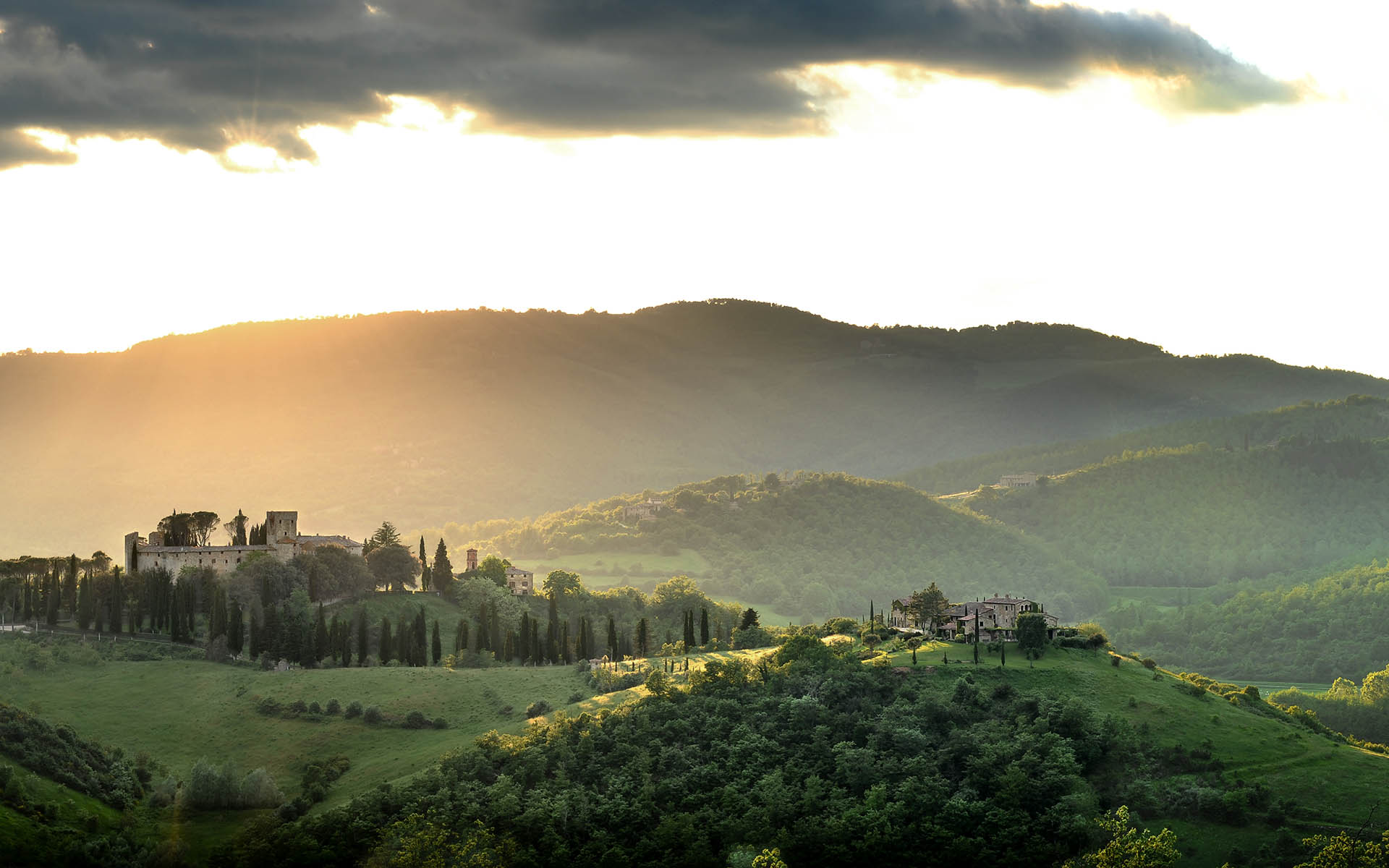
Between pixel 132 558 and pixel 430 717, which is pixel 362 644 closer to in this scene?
pixel 430 717

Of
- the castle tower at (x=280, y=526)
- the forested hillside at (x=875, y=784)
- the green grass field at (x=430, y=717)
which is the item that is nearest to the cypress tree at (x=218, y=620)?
the green grass field at (x=430, y=717)

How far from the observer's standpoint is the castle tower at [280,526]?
177750mm

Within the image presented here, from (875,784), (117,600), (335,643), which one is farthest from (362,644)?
(875,784)

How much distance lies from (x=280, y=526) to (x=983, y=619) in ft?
286

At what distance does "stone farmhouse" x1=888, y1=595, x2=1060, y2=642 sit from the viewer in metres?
136

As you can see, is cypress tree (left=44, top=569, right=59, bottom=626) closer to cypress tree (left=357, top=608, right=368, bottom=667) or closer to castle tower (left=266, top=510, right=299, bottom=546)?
castle tower (left=266, top=510, right=299, bottom=546)

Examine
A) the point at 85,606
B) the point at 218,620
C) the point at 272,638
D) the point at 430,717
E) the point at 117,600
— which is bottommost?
the point at 430,717

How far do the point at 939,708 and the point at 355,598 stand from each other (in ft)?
227

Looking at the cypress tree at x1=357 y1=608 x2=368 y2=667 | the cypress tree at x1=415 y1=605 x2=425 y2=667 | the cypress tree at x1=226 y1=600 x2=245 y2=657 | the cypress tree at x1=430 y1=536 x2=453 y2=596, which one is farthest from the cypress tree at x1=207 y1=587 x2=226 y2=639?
the cypress tree at x1=430 y1=536 x2=453 y2=596

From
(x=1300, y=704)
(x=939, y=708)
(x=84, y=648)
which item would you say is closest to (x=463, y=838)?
(x=939, y=708)

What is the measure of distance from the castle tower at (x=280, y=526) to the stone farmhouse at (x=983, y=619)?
240 feet

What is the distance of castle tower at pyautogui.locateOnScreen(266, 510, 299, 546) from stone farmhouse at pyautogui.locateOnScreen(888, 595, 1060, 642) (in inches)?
2879

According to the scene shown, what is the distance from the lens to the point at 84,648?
463 ft

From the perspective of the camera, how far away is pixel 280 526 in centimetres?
18288
